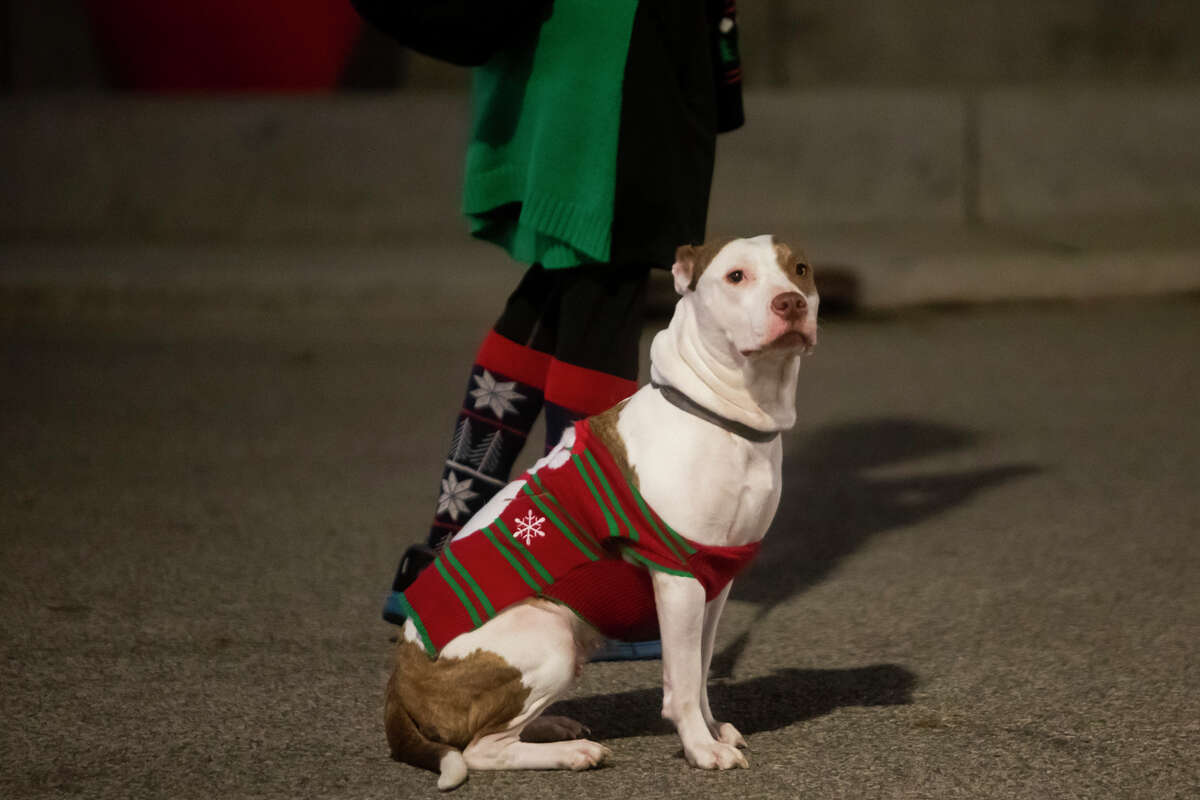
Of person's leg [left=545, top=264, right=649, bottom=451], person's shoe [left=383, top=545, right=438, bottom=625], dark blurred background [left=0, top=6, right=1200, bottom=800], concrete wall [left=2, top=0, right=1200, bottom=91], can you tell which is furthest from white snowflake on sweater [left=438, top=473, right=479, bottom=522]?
concrete wall [left=2, top=0, right=1200, bottom=91]

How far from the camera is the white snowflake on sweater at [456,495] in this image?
373 centimetres

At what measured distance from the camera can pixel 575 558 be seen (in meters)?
2.84

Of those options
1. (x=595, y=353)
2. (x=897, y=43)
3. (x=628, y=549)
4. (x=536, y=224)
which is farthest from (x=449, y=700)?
(x=897, y=43)

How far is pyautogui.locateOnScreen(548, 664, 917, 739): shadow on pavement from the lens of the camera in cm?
317

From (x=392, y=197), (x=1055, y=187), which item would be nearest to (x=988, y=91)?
(x=1055, y=187)

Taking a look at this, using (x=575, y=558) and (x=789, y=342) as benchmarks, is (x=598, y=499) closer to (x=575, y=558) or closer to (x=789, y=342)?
(x=575, y=558)

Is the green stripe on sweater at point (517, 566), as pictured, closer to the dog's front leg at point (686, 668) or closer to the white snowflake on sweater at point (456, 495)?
the dog's front leg at point (686, 668)

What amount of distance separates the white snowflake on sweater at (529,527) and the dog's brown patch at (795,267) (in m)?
0.57

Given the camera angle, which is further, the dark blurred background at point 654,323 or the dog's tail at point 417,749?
the dark blurred background at point 654,323

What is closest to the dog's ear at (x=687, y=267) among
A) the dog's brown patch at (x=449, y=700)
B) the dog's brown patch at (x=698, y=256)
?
the dog's brown patch at (x=698, y=256)

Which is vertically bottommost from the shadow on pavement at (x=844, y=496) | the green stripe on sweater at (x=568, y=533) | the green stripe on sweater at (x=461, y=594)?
the shadow on pavement at (x=844, y=496)

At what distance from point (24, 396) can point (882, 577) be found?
3.48m

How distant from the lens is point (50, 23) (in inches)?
375

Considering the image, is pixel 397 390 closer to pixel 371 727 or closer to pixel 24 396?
pixel 24 396
